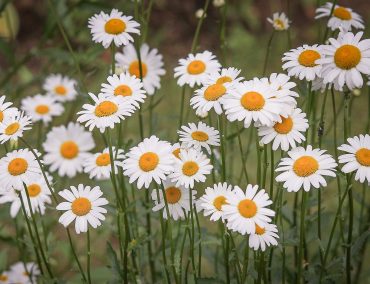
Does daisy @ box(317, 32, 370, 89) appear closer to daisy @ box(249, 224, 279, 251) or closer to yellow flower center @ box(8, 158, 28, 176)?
daisy @ box(249, 224, 279, 251)

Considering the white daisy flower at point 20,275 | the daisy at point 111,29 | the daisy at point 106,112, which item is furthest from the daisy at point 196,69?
the white daisy flower at point 20,275

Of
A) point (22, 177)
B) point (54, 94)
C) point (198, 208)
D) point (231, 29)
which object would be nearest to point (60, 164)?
point (54, 94)

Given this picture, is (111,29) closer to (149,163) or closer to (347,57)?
(149,163)

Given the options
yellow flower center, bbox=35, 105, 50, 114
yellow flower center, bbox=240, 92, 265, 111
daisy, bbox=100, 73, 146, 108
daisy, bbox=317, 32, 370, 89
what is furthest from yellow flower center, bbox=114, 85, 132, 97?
yellow flower center, bbox=35, 105, 50, 114

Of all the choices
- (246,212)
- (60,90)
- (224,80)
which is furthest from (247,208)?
(60,90)

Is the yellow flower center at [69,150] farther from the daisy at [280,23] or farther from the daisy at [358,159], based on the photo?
the daisy at [358,159]

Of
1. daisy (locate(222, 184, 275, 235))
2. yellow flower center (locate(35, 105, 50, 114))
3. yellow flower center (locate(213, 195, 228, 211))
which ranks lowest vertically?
daisy (locate(222, 184, 275, 235))
